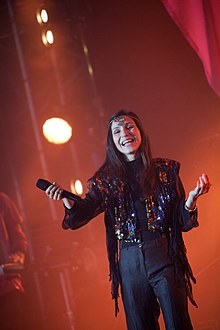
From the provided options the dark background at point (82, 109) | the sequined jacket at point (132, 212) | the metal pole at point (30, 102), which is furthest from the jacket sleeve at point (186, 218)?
the metal pole at point (30, 102)

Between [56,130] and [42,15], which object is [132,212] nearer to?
[56,130]

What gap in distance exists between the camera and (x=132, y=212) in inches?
103

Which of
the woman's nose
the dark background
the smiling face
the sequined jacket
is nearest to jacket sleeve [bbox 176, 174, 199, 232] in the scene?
the sequined jacket

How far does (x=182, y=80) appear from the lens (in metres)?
5.54

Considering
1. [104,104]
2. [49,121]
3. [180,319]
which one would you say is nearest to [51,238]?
[49,121]

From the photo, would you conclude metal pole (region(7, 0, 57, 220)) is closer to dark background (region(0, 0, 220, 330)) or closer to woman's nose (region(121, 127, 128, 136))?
dark background (region(0, 0, 220, 330))

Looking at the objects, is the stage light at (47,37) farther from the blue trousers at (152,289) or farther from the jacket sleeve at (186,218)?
the blue trousers at (152,289)

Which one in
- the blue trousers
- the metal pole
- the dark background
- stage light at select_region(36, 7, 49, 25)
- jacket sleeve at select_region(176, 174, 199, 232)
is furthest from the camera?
the metal pole

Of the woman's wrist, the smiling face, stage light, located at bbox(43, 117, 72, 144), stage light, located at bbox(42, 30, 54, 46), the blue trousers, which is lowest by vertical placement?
the blue trousers

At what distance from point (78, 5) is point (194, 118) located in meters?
2.25

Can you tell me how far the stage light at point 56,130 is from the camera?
5.68 meters

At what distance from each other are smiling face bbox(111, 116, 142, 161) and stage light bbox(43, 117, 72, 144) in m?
2.91

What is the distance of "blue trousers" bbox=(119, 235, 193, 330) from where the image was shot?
2.40 m

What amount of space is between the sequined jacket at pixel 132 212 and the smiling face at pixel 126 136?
0.17 meters
